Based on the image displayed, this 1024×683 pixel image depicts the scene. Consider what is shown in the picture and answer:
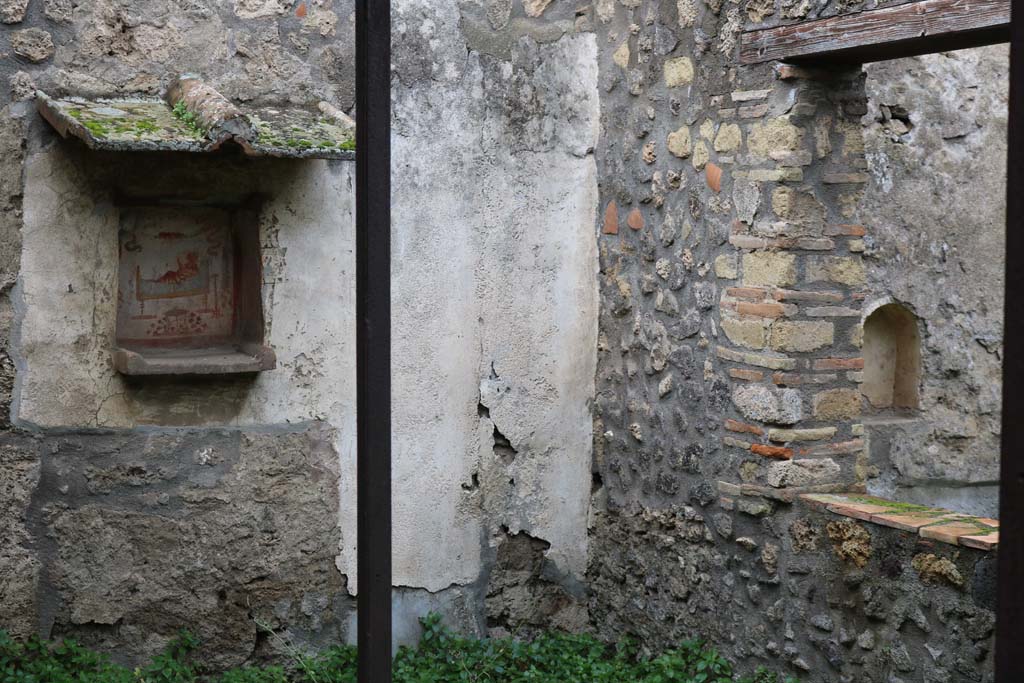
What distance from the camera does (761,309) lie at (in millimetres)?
4004

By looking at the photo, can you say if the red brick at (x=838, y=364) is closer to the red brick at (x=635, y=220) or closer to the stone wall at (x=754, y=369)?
the stone wall at (x=754, y=369)

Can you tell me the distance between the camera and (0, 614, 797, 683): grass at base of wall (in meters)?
4.03

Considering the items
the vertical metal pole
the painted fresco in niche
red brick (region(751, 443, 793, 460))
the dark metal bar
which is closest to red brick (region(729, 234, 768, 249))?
red brick (region(751, 443, 793, 460))

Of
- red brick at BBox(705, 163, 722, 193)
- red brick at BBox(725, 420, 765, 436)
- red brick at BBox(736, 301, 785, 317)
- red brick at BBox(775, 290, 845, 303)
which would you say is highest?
red brick at BBox(705, 163, 722, 193)

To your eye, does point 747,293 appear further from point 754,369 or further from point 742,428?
point 742,428

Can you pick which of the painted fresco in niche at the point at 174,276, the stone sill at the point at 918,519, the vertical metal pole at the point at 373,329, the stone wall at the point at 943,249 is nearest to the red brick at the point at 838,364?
the stone sill at the point at 918,519

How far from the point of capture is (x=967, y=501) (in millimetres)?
5633

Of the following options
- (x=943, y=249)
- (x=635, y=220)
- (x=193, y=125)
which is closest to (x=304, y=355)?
(x=193, y=125)

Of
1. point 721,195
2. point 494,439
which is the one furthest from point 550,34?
point 494,439

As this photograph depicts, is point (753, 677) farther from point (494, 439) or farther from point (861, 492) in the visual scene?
point (494, 439)

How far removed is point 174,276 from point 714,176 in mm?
1994

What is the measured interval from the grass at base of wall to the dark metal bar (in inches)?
116

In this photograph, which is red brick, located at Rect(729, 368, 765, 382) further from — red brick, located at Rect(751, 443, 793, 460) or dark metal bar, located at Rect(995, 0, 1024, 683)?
dark metal bar, located at Rect(995, 0, 1024, 683)

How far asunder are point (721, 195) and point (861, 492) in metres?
1.16
